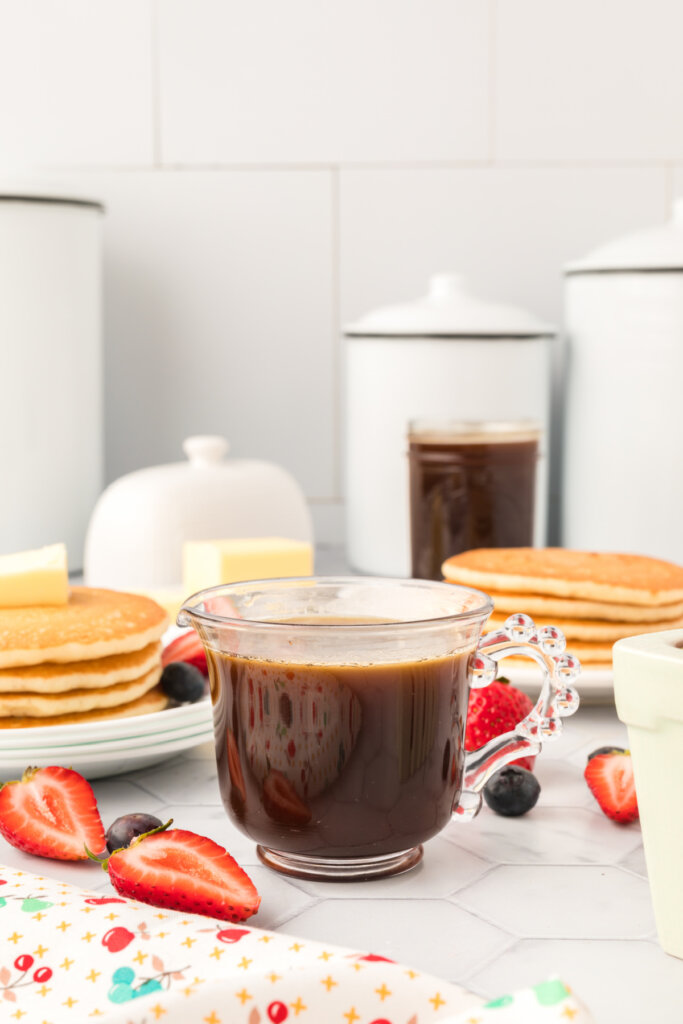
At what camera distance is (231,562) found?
1.22 meters

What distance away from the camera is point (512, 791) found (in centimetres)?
72

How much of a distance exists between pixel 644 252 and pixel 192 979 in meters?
1.20

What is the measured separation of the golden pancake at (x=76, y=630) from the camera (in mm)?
751

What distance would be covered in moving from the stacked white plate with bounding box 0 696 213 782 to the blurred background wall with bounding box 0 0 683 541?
3.81 ft

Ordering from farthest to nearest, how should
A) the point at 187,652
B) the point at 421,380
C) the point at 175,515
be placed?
the point at 421,380 < the point at 175,515 < the point at 187,652

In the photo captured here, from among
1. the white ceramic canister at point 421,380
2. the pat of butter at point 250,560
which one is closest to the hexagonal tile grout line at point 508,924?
the pat of butter at point 250,560

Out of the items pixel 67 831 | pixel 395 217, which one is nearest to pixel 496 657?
pixel 67 831

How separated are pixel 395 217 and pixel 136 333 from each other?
18.0 inches

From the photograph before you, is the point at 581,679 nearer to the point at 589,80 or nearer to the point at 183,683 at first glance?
the point at 183,683

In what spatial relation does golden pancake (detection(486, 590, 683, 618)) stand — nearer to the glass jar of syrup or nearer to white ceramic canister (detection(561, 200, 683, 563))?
the glass jar of syrup

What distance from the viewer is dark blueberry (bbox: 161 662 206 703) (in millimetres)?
835

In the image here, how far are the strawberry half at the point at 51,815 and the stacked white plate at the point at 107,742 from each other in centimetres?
5

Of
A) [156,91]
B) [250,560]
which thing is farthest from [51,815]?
[156,91]

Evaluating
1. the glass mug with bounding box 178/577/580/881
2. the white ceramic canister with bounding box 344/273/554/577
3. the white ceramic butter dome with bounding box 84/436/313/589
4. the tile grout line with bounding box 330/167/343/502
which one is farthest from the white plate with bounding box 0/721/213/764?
the tile grout line with bounding box 330/167/343/502
